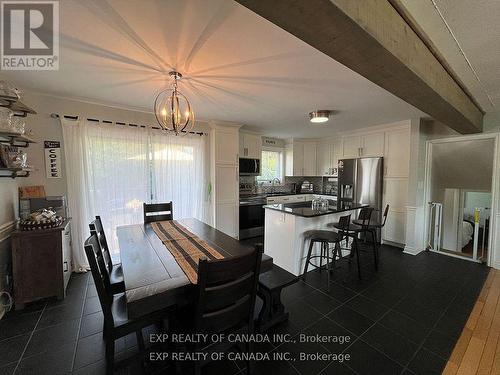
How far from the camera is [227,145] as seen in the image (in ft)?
13.2

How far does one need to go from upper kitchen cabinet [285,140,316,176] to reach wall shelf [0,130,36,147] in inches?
186

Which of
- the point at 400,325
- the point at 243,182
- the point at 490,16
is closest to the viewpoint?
the point at 490,16

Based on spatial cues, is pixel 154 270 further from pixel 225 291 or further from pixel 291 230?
pixel 291 230

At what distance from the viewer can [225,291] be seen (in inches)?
45.8

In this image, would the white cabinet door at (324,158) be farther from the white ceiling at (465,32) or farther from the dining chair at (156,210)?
the dining chair at (156,210)

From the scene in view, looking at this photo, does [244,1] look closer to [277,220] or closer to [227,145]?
[277,220]

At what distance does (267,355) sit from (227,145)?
3251mm

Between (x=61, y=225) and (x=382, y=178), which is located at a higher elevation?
(x=382, y=178)

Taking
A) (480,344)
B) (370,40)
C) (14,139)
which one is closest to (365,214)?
(480,344)

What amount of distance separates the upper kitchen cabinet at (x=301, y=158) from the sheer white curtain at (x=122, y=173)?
258cm

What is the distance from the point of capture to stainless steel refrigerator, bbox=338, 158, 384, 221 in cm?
402

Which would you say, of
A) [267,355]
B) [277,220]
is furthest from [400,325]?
[277,220]

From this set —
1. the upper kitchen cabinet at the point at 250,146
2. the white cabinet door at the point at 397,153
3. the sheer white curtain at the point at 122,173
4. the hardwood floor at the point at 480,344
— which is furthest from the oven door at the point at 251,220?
the hardwood floor at the point at 480,344

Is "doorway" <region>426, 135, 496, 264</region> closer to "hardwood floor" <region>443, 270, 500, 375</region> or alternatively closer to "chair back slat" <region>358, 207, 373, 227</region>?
"hardwood floor" <region>443, 270, 500, 375</region>
